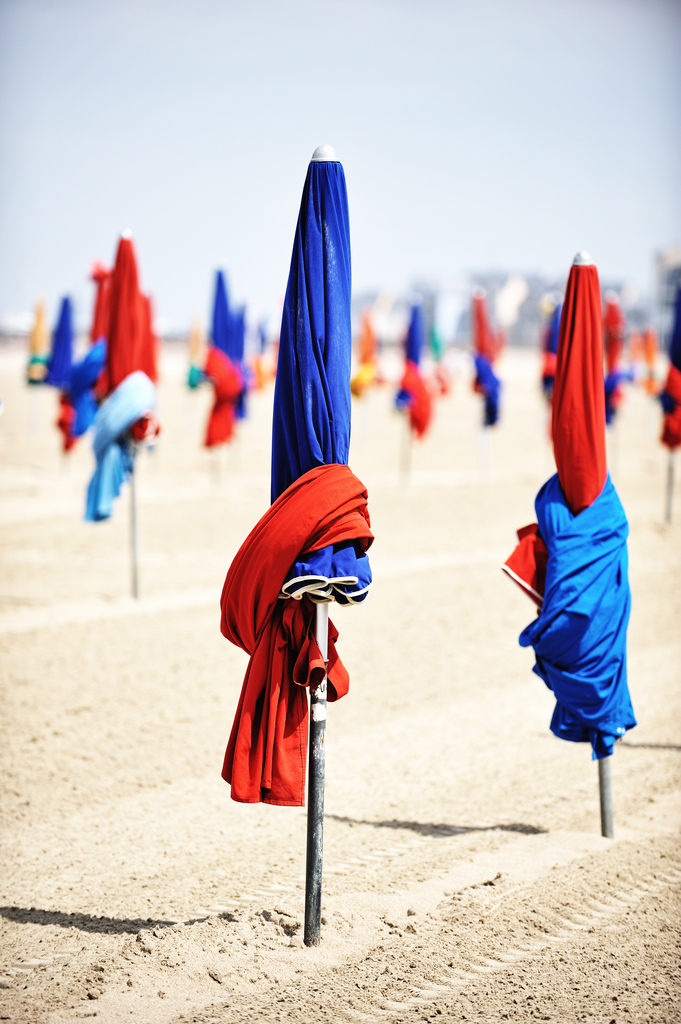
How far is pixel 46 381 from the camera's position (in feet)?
61.0

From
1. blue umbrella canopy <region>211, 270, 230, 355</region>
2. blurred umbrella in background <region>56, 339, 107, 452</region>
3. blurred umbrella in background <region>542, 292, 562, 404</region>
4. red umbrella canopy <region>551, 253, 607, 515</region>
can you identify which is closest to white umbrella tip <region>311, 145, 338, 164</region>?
red umbrella canopy <region>551, 253, 607, 515</region>

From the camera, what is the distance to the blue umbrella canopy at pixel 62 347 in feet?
59.7

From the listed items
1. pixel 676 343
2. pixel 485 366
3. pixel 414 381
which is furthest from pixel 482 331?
pixel 676 343

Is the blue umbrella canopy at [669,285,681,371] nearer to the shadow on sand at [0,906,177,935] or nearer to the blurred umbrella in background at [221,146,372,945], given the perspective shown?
the blurred umbrella in background at [221,146,372,945]

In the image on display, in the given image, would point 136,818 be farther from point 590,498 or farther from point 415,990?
point 590,498

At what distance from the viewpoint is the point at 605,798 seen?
4.84m

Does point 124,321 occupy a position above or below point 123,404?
above

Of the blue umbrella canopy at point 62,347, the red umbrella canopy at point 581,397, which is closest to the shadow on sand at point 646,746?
the red umbrella canopy at point 581,397

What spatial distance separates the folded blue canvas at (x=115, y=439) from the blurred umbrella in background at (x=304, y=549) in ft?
18.2

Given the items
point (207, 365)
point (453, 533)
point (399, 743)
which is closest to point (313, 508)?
point (399, 743)

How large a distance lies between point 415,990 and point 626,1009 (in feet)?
2.46

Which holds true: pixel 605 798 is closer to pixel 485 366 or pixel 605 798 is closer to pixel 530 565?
pixel 530 565

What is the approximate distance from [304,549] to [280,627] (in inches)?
14.8

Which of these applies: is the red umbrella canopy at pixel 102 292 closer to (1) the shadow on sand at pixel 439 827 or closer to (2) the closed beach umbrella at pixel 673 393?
(2) the closed beach umbrella at pixel 673 393
